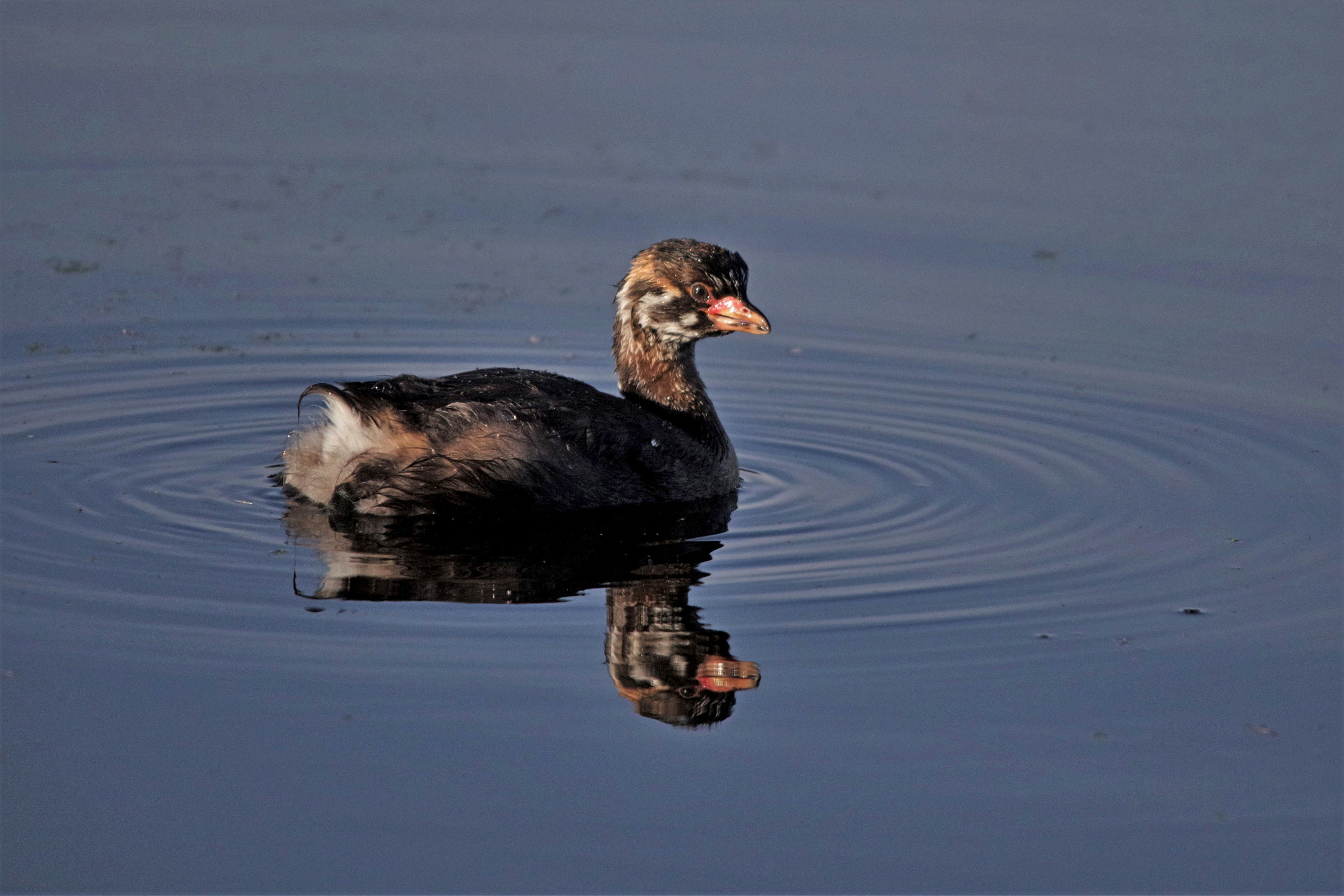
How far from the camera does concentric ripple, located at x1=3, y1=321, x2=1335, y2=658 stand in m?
7.88

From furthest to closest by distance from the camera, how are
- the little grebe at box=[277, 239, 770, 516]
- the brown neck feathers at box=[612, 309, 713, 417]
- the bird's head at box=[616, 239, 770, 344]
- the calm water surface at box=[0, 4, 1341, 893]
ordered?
the brown neck feathers at box=[612, 309, 713, 417]
the bird's head at box=[616, 239, 770, 344]
the little grebe at box=[277, 239, 770, 516]
the calm water surface at box=[0, 4, 1341, 893]

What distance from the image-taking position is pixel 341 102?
16.6 m

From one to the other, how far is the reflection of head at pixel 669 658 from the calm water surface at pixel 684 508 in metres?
0.03

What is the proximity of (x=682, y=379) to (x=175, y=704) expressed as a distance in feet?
13.6

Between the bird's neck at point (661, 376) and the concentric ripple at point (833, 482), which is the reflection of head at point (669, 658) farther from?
the bird's neck at point (661, 376)

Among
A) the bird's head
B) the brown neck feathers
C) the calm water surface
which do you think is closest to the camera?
the calm water surface

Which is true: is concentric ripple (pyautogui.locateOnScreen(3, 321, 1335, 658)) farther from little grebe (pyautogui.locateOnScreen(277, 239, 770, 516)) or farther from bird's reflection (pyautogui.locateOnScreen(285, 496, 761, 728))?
little grebe (pyautogui.locateOnScreen(277, 239, 770, 516))

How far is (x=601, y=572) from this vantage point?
8102mm

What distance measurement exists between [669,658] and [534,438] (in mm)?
1842

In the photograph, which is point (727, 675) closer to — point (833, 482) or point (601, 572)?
point (601, 572)

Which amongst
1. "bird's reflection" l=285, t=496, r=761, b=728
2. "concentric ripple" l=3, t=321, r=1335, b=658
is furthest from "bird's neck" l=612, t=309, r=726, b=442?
"bird's reflection" l=285, t=496, r=761, b=728

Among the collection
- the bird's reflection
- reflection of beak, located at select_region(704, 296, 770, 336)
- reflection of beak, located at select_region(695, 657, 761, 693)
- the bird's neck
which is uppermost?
reflection of beak, located at select_region(704, 296, 770, 336)

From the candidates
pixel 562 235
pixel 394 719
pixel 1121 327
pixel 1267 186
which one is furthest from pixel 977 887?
pixel 1267 186

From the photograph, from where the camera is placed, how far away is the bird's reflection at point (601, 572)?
704 cm
